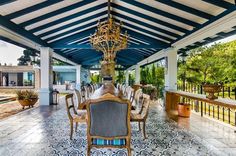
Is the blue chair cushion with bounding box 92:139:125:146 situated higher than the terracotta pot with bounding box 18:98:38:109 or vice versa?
the blue chair cushion with bounding box 92:139:125:146

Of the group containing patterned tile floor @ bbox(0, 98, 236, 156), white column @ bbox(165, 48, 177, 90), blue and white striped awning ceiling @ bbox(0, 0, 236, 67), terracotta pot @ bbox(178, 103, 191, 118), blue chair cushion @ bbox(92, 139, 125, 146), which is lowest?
patterned tile floor @ bbox(0, 98, 236, 156)

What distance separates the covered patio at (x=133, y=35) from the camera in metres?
3.89

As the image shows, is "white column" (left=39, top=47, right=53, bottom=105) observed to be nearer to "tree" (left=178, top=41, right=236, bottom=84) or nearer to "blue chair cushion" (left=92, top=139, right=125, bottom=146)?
"tree" (left=178, top=41, right=236, bottom=84)

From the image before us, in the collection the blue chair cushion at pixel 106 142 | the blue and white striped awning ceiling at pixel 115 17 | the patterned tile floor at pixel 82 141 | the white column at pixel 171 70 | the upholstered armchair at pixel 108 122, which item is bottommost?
the patterned tile floor at pixel 82 141

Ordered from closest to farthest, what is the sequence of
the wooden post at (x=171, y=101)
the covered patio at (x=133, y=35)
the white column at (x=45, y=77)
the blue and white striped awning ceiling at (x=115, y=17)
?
the covered patio at (x=133, y=35) < the blue and white striped awning ceiling at (x=115, y=17) < the wooden post at (x=171, y=101) < the white column at (x=45, y=77)

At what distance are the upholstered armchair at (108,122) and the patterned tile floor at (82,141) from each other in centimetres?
63

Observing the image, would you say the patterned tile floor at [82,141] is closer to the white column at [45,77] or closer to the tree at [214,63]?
the tree at [214,63]

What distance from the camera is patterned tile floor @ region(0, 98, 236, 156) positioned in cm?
358

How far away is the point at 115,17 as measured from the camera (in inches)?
313

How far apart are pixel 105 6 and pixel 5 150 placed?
4771 millimetres

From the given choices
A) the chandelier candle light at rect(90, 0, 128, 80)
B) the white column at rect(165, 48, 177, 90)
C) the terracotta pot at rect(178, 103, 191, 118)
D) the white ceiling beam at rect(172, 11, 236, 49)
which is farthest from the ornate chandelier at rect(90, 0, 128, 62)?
the white column at rect(165, 48, 177, 90)

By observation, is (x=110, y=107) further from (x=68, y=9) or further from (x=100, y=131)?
(x=68, y=9)

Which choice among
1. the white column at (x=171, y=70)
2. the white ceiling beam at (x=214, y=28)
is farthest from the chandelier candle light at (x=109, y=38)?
the white column at (x=171, y=70)

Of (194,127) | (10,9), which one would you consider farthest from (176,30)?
(10,9)
